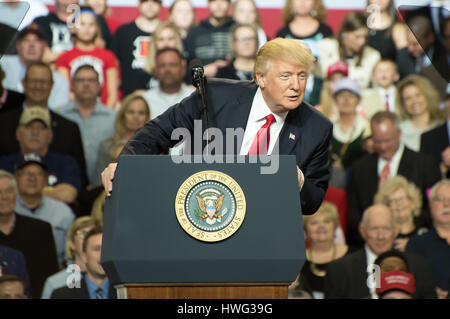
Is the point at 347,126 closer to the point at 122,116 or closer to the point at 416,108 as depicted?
the point at 416,108

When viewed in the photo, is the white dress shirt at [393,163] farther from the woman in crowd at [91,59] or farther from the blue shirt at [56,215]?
the blue shirt at [56,215]

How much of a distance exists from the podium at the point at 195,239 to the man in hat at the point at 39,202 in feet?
9.66

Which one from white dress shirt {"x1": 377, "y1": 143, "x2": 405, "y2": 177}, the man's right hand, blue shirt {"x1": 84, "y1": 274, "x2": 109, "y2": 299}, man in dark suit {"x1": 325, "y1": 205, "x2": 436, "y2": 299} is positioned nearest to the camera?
the man's right hand

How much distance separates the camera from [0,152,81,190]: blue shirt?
5402 mm

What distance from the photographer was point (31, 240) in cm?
510

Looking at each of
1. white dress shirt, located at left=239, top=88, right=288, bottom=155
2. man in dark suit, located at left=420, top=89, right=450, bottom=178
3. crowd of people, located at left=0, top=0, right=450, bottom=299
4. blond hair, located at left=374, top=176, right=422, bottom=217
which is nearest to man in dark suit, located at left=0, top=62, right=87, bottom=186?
crowd of people, located at left=0, top=0, right=450, bottom=299

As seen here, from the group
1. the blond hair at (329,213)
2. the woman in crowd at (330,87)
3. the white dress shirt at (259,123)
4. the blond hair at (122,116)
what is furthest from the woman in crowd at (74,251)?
the white dress shirt at (259,123)

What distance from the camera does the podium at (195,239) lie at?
229cm

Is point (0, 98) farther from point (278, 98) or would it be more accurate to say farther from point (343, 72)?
point (278, 98)

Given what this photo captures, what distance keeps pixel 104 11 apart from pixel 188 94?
1046 millimetres

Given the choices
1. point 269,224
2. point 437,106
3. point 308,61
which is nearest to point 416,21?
point 308,61

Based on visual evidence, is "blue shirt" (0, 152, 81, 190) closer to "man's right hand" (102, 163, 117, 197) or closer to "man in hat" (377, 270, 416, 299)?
"man in hat" (377, 270, 416, 299)

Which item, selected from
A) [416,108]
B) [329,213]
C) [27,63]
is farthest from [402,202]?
[27,63]

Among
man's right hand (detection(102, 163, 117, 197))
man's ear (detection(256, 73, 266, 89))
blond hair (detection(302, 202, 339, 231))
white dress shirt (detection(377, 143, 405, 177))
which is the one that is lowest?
man's right hand (detection(102, 163, 117, 197))
